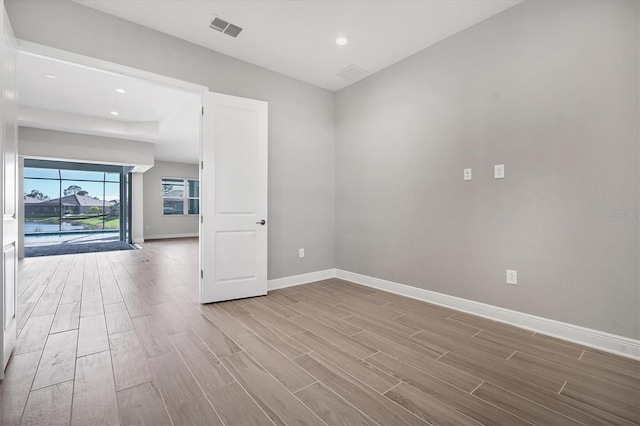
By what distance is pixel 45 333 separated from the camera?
7.76 ft

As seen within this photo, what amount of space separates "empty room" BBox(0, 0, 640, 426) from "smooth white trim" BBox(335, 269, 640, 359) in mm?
15

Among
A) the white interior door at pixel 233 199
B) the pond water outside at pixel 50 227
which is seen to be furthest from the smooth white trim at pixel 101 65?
the pond water outside at pixel 50 227

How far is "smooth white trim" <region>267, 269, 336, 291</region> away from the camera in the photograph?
3.74 m

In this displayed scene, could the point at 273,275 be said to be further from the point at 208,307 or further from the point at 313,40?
the point at 313,40

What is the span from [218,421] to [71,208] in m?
13.2

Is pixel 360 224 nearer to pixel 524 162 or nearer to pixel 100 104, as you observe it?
pixel 524 162

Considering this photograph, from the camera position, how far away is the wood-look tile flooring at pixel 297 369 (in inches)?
56.3

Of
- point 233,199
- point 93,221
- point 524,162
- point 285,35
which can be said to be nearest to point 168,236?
point 93,221

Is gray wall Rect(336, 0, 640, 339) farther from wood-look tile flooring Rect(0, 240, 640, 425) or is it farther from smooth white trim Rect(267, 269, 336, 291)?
smooth white trim Rect(267, 269, 336, 291)

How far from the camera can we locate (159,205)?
10344 mm

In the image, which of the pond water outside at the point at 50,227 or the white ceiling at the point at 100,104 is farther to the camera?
the pond water outside at the point at 50,227

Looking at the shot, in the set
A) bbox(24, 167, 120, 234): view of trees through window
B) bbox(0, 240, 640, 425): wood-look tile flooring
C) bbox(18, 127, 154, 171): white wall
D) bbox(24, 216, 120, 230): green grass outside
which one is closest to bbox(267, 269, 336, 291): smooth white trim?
bbox(0, 240, 640, 425): wood-look tile flooring

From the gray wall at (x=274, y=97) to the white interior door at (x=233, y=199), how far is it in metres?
0.27

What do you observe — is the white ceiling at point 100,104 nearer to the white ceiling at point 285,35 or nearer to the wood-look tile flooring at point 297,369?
the white ceiling at point 285,35
